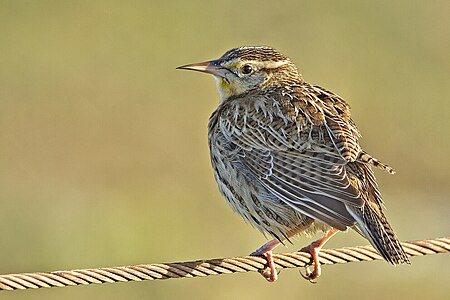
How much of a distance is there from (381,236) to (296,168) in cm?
70

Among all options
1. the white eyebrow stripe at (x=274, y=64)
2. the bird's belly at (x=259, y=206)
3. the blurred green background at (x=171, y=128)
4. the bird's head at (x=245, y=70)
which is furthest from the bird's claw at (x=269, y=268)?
the blurred green background at (x=171, y=128)

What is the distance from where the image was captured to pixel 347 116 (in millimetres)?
7098

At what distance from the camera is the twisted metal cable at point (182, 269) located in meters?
5.31

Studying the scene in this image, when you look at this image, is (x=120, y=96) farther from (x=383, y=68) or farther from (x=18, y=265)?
(x=18, y=265)

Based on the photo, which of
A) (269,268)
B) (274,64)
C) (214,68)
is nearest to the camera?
(269,268)

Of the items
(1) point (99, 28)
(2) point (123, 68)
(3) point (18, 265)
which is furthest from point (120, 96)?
(3) point (18, 265)

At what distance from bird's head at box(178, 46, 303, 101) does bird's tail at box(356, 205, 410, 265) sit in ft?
5.39

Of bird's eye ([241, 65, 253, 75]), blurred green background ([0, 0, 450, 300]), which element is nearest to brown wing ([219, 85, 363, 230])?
bird's eye ([241, 65, 253, 75])

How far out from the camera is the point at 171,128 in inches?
597

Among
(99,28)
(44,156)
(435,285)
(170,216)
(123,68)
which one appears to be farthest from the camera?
(99,28)

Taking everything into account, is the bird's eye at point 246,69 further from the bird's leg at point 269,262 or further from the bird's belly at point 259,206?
the bird's leg at point 269,262

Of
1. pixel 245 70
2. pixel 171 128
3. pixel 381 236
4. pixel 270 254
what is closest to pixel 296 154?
pixel 270 254

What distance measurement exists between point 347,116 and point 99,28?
10.9 metres

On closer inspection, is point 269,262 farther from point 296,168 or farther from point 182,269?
point 182,269
